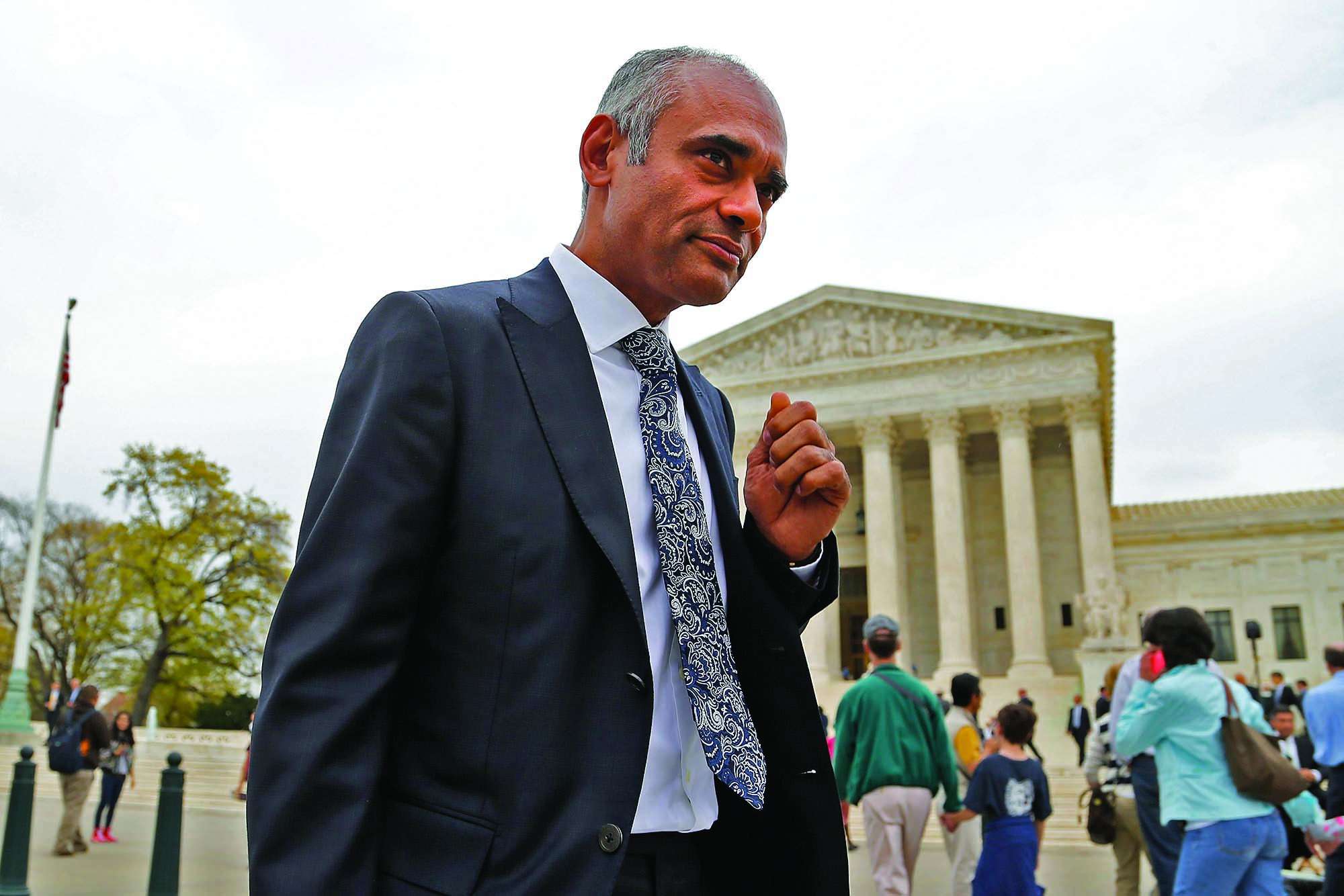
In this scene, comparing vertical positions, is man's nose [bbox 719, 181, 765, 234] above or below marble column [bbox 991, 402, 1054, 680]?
below

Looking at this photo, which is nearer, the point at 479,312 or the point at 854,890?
the point at 479,312

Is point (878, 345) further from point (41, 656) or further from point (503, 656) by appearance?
point (503, 656)

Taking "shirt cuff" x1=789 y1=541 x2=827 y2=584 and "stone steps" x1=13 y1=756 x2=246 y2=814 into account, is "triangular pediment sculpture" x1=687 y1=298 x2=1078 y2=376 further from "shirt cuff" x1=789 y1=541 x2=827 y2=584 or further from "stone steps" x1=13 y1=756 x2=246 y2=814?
"shirt cuff" x1=789 y1=541 x2=827 y2=584

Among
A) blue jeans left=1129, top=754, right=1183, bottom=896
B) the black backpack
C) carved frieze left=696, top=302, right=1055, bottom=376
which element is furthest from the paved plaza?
carved frieze left=696, top=302, right=1055, bottom=376

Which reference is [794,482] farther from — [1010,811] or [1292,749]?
[1292,749]

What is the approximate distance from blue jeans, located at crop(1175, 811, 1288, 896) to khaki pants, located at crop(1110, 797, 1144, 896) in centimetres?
324

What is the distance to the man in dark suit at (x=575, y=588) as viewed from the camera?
5.21 feet

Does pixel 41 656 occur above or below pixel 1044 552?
below

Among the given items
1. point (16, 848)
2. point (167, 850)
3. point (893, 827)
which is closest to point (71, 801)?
point (16, 848)

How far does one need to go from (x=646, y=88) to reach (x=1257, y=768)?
200 inches

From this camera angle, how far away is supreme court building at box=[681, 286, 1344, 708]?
41.1 m

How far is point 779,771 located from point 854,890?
1030 cm

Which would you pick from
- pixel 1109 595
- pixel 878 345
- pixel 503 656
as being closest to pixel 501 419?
pixel 503 656

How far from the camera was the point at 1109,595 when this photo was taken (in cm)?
3753
